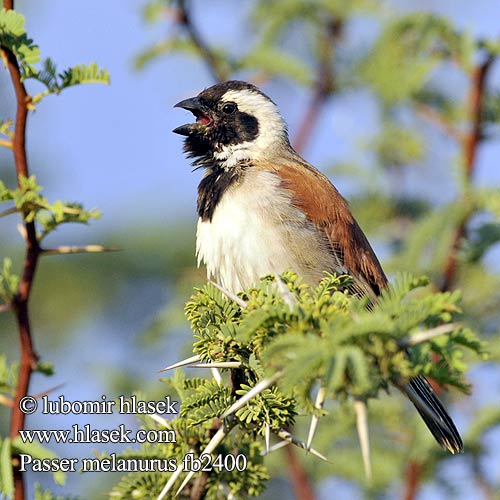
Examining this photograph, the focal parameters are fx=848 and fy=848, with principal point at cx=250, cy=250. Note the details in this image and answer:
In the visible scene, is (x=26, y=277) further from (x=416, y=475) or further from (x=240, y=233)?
(x=416, y=475)

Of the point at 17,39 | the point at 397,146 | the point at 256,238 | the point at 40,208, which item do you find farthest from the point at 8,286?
the point at 397,146

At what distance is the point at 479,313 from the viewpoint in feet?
15.9

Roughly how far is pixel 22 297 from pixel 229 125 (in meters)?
2.58

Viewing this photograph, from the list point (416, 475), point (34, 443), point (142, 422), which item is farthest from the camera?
point (416, 475)

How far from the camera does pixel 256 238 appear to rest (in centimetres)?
393

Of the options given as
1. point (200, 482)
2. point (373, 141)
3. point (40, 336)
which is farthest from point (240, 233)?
point (40, 336)

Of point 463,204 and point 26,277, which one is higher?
point 463,204

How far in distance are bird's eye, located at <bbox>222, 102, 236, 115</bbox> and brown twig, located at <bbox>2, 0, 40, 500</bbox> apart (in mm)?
2410

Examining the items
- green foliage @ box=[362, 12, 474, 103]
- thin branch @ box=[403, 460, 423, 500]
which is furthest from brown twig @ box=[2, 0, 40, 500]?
green foliage @ box=[362, 12, 474, 103]

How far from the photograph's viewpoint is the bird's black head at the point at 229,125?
4648 millimetres

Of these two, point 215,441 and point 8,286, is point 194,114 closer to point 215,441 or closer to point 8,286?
point 8,286

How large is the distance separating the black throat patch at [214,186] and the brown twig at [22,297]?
170 centimetres

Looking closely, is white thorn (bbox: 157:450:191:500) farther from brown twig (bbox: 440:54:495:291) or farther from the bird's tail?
brown twig (bbox: 440:54:495:291)

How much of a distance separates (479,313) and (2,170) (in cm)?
391
